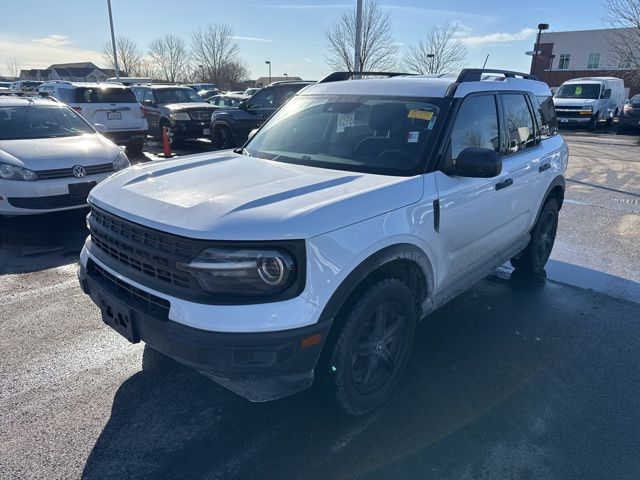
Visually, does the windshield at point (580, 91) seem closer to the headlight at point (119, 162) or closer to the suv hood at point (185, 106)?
the suv hood at point (185, 106)

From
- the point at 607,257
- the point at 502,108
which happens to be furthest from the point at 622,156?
the point at 502,108

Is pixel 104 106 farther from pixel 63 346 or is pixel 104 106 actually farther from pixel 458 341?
pixel 458 341

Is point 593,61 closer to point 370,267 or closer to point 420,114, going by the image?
point 420,114

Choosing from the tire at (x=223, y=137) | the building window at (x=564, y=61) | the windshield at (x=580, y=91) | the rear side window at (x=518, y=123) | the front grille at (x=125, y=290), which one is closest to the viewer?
the front grille at (x=125, y=290)

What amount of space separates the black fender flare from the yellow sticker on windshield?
951mm

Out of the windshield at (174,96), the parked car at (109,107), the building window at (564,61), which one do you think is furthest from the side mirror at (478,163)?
the building window at (564,61)

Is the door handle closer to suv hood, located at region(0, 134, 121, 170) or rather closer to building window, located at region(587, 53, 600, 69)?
suv hood, located at region(0, 134, 121, 170)

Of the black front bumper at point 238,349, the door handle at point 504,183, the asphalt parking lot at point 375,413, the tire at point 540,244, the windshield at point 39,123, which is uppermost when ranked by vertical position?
the windshield at point 39,123

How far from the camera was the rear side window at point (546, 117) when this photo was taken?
458 cm

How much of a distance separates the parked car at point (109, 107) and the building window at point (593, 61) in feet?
178

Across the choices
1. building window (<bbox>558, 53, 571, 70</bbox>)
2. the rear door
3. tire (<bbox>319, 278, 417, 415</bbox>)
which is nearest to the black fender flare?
tire (<bbox>319, 278, 417, 415</bbox>)

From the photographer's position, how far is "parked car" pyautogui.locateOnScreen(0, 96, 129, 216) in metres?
5.68

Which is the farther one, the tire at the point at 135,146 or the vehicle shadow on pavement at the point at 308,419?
the tire at the point at 135,146

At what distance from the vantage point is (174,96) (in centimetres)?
1481
